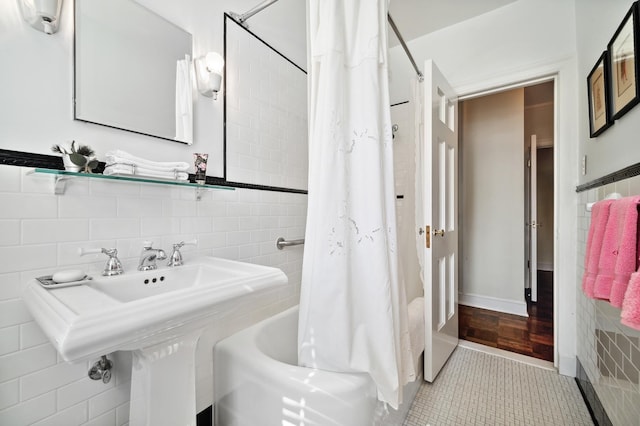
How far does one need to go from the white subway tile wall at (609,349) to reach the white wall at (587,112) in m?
0.12

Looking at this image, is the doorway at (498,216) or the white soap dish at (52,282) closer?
the white soap dish at (52,282)

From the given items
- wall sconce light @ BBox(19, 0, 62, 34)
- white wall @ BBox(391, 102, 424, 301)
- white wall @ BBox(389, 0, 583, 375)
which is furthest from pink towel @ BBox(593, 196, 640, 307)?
wall sconce light @ BBox(19, 0, 62, 34)

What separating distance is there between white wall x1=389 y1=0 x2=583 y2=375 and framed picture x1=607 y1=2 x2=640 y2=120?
704 millimetres

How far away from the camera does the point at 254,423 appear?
40.1 inches

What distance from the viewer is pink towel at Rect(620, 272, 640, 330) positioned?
0.67 m

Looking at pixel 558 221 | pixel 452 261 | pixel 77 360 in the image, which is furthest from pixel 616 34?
pixel 77 360

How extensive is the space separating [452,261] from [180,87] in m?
2.14

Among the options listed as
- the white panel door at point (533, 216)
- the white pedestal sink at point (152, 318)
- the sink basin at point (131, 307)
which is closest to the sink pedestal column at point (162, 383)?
the white pedestal sink at point (152, 318)

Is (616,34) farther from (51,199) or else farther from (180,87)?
(51,199)

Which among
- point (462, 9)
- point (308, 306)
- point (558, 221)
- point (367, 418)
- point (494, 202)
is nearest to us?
point (367, 418)

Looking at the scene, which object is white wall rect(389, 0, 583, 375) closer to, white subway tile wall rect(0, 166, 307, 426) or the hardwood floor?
the hardwood floor

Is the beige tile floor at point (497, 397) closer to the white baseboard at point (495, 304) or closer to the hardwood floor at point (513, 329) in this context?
the hardwood floor at point (513, 329)

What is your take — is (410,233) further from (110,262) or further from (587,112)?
(110,262)

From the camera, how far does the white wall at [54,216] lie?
2.63 ft
